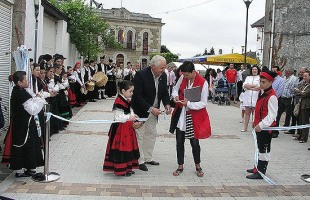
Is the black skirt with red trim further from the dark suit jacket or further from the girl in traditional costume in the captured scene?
the dark suit jacket

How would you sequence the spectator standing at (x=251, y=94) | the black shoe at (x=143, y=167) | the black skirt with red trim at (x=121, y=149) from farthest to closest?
the spectator standing at (x=251, y=94), the black shoe at (x=143, y=167), the black skirt with red trim at (x=121, y=149)

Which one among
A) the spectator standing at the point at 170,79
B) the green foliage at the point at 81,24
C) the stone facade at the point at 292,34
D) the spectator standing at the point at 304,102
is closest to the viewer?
the spectator standing at the point at 304,102

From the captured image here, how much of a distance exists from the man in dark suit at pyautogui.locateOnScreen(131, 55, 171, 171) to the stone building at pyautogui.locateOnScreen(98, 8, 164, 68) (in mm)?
57486

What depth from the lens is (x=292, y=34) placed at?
19.3 m

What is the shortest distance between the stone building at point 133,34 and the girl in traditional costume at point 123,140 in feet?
190

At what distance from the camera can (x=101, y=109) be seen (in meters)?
15.5

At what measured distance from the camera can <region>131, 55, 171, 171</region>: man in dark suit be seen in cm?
671

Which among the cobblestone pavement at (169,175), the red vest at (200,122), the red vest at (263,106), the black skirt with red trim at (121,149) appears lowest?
the cobblestone pavement at (169,175)

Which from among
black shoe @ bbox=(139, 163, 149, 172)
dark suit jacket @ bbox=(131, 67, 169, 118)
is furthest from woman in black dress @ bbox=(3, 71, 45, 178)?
black shoe @ bbox=(139, 163, 149, 172)

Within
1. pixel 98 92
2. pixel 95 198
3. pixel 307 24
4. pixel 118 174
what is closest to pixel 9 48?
pixel 118 174

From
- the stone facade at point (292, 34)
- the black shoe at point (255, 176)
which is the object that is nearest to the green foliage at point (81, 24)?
the stone facade at point (292, 34)

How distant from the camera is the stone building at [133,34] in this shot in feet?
211

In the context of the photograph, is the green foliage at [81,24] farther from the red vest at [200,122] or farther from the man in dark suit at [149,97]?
the red vest at [200,122]

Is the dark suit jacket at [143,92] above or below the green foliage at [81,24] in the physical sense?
below
